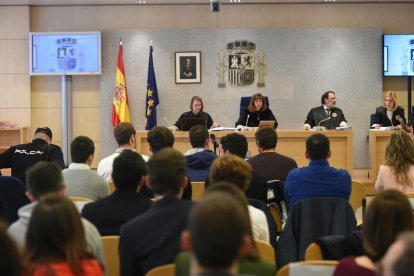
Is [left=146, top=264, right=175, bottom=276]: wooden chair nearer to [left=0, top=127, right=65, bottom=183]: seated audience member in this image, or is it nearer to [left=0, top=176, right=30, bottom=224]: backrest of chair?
[left=0, top=176, right=30, bottom=224]: backrest of chair

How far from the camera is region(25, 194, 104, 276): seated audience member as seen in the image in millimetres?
2432

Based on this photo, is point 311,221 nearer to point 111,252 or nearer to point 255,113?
point 111,252

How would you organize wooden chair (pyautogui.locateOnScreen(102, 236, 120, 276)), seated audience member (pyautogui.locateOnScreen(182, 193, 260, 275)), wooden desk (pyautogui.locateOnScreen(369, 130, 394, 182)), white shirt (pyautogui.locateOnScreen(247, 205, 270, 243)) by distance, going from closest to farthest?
seated audience member (pyautogui.locateOnScreen(182, 193, 260, 275)) → wooden chair (pyautogui.locateOnScreen(102, 236, 120, 276)) → white shirt (pyautogui.locateOnScreen(247, 205, 270, 243)) → wooden desk (pyautogui.locateOnScreen(369, 130, 394, 182))

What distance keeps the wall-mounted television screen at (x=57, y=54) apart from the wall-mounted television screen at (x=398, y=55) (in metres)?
5.22

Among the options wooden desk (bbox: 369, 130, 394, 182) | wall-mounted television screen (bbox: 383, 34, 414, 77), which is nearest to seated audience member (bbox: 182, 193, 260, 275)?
wooden desk (bbox: 369, 130, 394, 182)

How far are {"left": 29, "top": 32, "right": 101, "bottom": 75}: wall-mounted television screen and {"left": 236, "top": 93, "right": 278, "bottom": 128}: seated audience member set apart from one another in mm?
3682

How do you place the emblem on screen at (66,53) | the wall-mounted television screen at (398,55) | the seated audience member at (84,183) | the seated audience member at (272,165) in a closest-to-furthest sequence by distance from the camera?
1. the seated audience member at (84,183)
2. the seated audience member at (272,165)
3. the emblem on screen at (66,53)
4. the wall-mounted television screen at (398,55)

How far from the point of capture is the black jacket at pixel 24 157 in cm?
659

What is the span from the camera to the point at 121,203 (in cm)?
365

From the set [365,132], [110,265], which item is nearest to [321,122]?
[365,132]

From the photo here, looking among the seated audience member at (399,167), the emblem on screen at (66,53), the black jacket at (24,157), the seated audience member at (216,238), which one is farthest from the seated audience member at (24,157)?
the emblem on screen at (66,53)

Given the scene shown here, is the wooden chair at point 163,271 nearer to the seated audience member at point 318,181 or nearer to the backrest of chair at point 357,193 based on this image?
the seated audience member at point 318,181

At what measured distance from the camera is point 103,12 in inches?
496

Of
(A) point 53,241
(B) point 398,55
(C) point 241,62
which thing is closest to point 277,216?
(A) point 53,241
